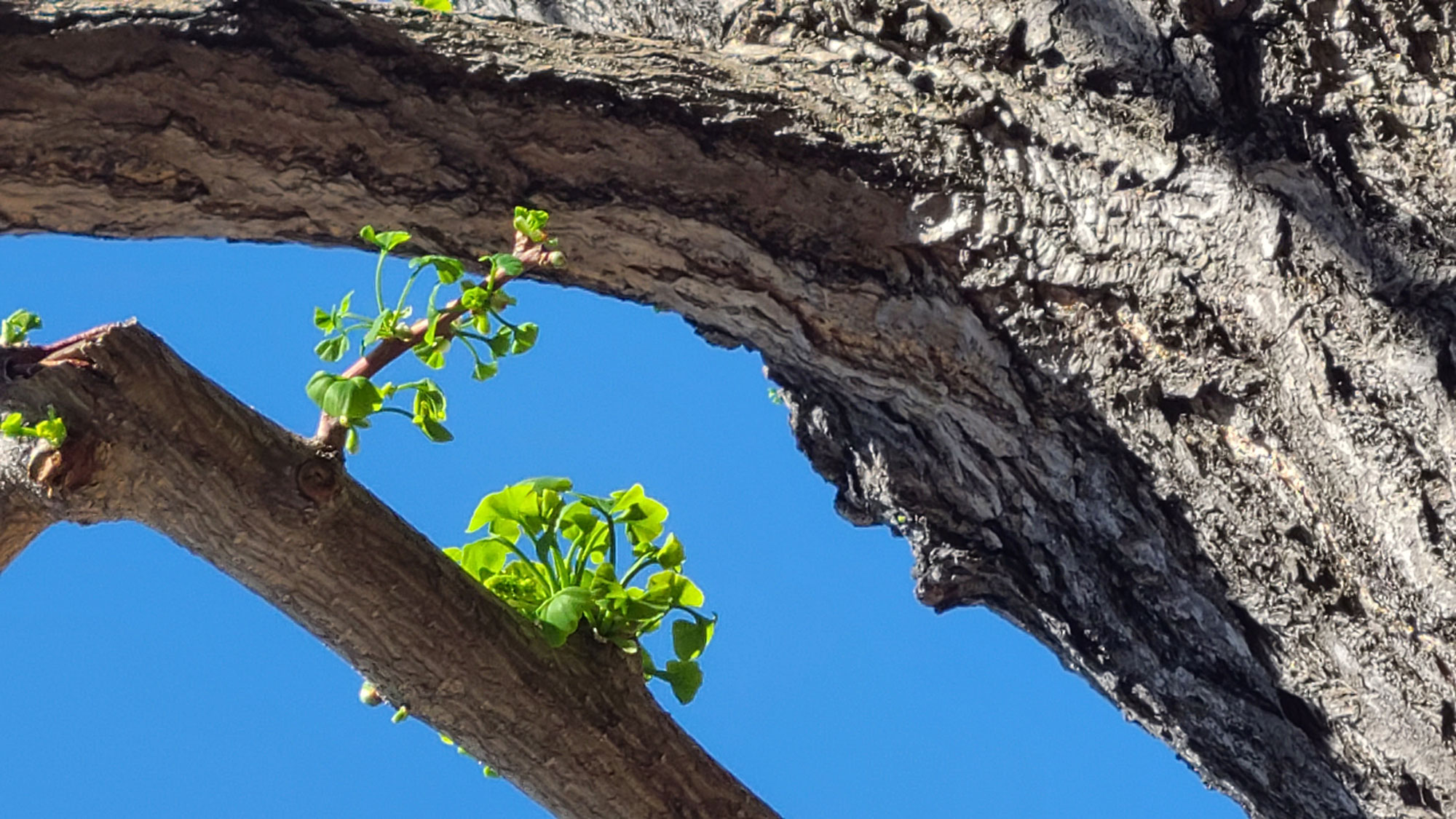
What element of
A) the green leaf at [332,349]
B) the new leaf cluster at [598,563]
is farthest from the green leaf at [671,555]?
the green leaf at [332,349]

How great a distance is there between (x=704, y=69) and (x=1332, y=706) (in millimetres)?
617

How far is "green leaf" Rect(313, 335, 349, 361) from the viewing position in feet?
2.29

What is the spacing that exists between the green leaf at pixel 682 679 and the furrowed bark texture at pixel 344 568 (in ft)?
0.19

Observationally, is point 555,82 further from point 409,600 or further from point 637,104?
point 409,600

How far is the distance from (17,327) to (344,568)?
0.21 metres

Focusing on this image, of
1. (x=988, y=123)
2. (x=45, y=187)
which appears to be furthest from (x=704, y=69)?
(x=45, y=187)

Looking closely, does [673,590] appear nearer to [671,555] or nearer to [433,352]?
[671,555]

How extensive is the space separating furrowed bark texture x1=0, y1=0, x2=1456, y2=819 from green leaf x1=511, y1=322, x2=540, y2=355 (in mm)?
138

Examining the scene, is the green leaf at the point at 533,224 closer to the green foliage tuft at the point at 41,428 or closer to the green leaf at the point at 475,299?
the green leaf at the point at 475,299

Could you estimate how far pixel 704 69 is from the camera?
2.87 ft

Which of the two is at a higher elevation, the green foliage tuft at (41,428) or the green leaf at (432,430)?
the green leaf at (432,430)

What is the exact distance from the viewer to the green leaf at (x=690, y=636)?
2.59 ft

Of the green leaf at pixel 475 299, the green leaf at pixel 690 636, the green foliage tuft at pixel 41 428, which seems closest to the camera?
the green foliage tuft at pixel 41 428

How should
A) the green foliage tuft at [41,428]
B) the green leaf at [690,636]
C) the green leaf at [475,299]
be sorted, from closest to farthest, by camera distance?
the green foliage tuft at [41,428]
the green leaf at [475,299]
the green leaf at [690,636]
